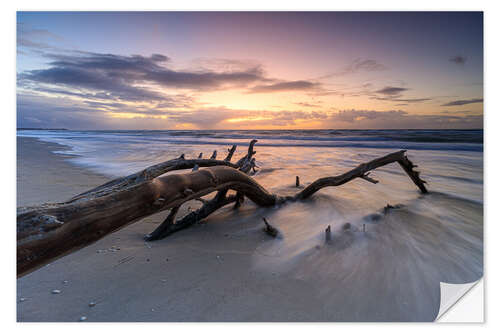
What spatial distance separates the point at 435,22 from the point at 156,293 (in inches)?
164

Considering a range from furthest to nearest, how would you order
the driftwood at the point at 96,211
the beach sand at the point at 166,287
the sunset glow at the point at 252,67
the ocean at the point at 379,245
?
1. the sunset glow at the point at 252,67
2. the ocean at the point at 379,245
3. the beach sand at the point at 166,287
4. the driftwood at the point at 96,211

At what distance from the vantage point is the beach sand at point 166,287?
182cm

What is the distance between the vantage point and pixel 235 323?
1.85 meters

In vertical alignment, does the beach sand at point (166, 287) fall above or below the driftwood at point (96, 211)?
below

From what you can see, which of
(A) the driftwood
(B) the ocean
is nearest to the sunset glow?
(B) the ocean

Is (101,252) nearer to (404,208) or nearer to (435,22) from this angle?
(404,208)

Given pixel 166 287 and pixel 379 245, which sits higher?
pixel 379 245

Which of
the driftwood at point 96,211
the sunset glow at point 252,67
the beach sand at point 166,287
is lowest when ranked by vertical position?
the beach sand at point 166,287

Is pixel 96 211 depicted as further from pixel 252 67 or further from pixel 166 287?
pixel 252 67

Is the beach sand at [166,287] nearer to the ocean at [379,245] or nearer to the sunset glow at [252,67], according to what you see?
the ocean at [379,245]

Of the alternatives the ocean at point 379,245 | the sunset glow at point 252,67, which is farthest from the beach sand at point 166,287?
the sunset glow at point 252,67

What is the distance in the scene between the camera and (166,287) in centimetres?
200

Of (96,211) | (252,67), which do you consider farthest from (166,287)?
(252,67)

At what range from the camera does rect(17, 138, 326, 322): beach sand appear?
1819 millimetres
